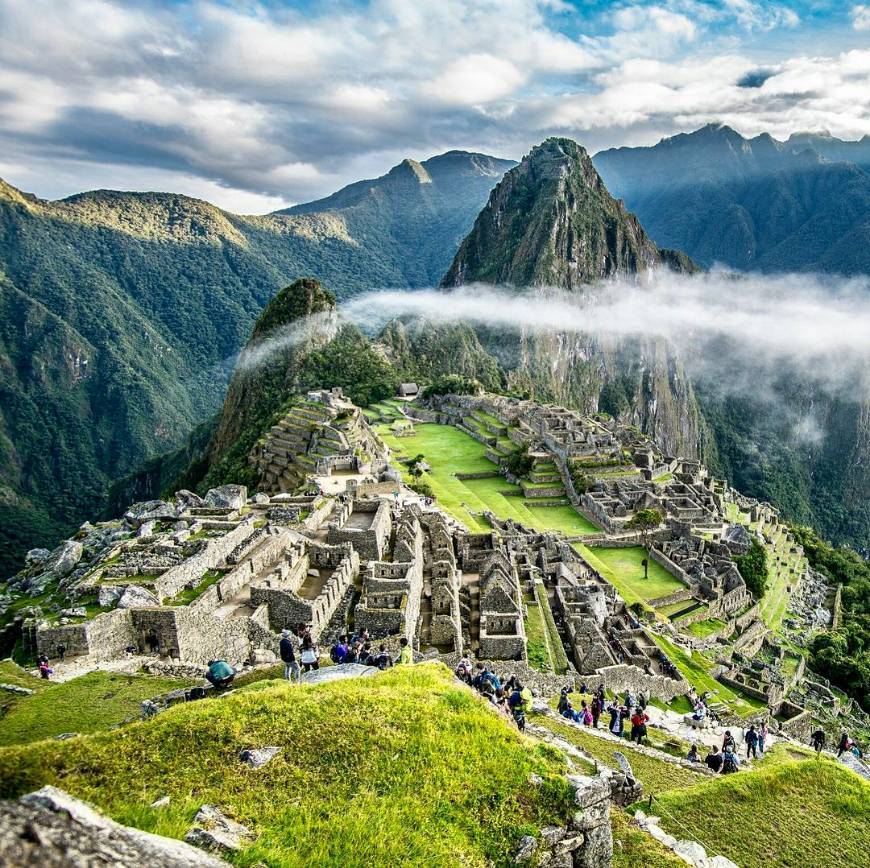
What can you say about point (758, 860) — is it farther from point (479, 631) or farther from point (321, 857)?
point (479, 631)

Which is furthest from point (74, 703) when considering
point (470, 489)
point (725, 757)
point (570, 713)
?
point (470, 489)

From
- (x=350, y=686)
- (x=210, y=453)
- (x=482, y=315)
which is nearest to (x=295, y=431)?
(x=210, y=453)

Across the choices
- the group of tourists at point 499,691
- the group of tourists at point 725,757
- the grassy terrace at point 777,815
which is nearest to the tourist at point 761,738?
the group of tourists at point 725,757

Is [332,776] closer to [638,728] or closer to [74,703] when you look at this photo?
[74,703]

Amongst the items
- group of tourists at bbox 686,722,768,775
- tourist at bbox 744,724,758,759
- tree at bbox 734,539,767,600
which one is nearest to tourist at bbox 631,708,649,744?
group of tourists at bbox 686,722,768,775

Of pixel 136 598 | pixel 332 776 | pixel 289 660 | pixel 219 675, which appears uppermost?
pixel 332 776

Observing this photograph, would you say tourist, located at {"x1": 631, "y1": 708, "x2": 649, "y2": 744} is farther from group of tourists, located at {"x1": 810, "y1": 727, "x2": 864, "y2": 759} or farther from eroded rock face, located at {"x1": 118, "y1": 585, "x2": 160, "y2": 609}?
eroded rock face, located at {"x1": 118, "y1": 585, "x2": 160, "y2": 609}
